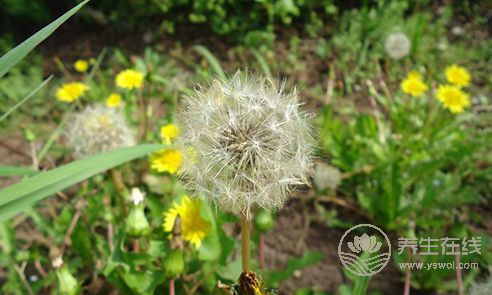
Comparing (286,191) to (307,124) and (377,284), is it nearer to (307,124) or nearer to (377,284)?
(307,124)

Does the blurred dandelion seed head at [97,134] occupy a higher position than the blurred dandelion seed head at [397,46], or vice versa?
the blurred dandelion seed head at [397,46]

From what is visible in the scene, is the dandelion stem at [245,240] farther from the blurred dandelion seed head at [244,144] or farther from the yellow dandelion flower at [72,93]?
the yellow dandelion flower at [72,93]

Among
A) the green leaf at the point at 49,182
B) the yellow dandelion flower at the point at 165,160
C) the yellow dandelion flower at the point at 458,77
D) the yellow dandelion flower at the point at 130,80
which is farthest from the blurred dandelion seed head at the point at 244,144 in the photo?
the yellow dandelion flower at the point at 458,77

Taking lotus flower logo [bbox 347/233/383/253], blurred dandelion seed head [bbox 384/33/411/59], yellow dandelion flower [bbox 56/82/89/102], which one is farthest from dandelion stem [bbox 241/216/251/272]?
blurred dandelion seed head [bbox 384/33/411/59]

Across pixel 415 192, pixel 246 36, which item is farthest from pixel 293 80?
pixel 415 192

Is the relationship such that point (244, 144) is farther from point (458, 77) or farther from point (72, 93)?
point (458, 77)

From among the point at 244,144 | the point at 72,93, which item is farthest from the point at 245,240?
the point at 72,93
